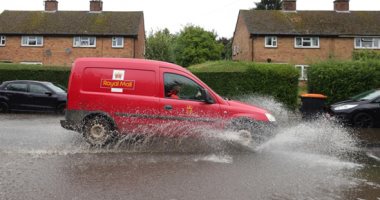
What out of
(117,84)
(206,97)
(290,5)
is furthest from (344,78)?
(290,5)

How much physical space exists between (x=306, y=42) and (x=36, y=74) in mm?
23308

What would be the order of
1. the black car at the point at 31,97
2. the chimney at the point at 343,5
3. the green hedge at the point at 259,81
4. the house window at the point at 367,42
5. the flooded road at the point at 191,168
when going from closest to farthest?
the flooded road at the point at 191,168
the black car at the point at 31,97
the green hedge at the point at 259,81
the house window at the point at 367,42
the chimney at the point at 343,5

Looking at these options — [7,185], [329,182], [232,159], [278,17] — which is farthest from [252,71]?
[278,17]

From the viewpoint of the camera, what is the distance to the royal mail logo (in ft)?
30.1

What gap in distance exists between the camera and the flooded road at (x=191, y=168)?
19.4 feet

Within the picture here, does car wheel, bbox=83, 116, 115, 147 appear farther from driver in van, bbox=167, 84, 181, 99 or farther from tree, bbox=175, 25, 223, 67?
tree, bbox=175, 25, 223, 67

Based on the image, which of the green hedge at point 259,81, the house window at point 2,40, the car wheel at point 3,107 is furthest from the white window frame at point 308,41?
the house window at point 2,40

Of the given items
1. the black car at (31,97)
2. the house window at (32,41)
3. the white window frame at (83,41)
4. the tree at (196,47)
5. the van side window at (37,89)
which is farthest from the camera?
the tree at (196,47)

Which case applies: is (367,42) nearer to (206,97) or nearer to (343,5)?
(343,5)

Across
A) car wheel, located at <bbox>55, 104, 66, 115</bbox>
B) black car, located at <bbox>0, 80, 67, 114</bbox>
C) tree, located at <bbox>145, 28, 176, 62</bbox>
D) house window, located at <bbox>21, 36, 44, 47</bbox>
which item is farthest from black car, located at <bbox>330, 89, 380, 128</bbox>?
tree, located at <bbox>145, 28, 176, 62</bbox>

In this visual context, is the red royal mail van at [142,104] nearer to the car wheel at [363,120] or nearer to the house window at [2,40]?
the car wheel at [363,120]

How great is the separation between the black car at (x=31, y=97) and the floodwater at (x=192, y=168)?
5.55 meters

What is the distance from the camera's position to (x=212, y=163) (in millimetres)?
7863

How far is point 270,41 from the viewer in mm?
36094
